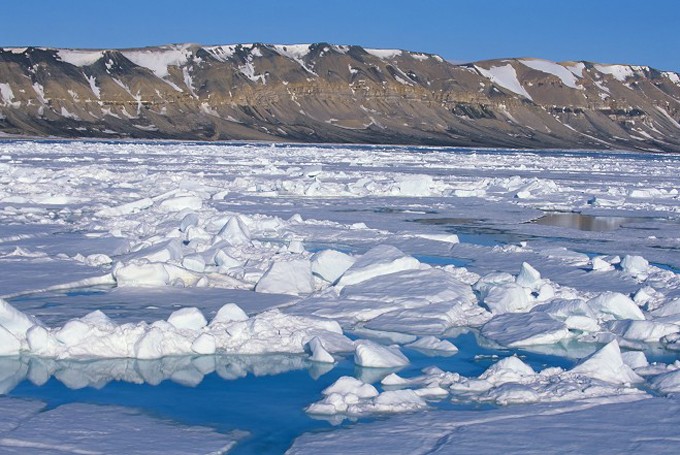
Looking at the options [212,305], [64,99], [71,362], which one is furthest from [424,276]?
[64,99]

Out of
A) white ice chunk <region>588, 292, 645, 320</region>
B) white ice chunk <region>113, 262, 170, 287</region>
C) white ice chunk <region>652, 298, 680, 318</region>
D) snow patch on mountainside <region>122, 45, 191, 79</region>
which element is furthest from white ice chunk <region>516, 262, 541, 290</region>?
snow patch on mountainside <region>122, 45, 191, 79</region>

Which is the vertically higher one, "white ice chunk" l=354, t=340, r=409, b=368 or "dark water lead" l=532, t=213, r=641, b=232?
"dark water lead" l=532, t=213, r=641, b=232

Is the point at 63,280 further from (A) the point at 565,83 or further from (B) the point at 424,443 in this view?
(A) the point at 565,83

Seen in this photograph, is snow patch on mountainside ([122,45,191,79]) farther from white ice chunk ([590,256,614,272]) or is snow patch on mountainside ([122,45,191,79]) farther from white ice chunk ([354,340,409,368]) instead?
white ice chunk ([354,340,409,368])

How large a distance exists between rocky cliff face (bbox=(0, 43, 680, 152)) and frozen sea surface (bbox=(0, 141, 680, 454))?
71.8 metres

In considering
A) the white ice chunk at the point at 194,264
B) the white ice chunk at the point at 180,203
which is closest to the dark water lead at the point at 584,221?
the white ice chunk at the point at 180,203

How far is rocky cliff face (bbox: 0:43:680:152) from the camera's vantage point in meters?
86.7

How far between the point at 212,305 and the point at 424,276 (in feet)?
6.06

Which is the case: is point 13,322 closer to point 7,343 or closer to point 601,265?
point 7,343

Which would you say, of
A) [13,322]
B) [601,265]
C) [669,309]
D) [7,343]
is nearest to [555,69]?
[601,265]

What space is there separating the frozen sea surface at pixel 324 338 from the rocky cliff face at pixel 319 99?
2825 inches

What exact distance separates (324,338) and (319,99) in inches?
3658

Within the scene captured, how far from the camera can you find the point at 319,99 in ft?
→ 320

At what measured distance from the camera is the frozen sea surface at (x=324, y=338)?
420 centimetres
